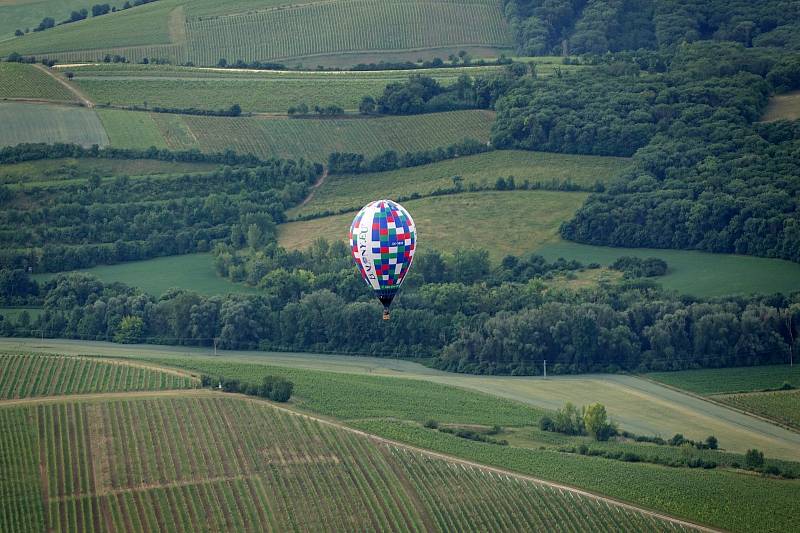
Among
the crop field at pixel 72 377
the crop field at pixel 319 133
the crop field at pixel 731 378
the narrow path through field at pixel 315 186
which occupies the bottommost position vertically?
the crop field at pixel 731 378

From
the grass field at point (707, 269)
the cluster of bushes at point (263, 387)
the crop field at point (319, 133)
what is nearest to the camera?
the cluster of bushes at point (263, 387)

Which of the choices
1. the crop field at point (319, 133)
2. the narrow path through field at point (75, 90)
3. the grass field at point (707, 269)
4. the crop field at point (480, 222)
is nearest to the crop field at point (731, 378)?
the grass field at point (707, 269)

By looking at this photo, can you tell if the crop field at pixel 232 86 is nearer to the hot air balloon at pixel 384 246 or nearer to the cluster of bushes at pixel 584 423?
the cluster of bushes at pixel 584 423

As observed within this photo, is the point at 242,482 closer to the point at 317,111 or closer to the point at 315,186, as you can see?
the point at 315,186

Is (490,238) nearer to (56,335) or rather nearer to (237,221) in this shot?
(237,221)

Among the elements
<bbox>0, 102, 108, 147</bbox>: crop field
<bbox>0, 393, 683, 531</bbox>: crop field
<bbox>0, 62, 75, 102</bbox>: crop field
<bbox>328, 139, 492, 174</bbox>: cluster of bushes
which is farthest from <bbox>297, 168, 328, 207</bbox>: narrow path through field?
<bbox>0, 393, 683, 531</bbox>: crop field

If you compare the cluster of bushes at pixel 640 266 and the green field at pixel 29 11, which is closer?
the cluster of bushes at pixel 640 266
